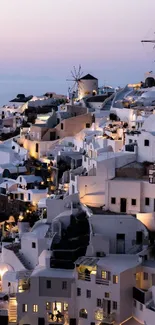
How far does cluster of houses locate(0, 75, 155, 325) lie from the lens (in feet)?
67.7

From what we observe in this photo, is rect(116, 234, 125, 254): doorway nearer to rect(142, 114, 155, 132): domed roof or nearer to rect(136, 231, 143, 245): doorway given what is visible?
rect(136, 231, 143, 245): doorway

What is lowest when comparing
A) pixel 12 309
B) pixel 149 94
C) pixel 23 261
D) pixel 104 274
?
pixel 12 309

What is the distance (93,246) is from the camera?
21969 mm

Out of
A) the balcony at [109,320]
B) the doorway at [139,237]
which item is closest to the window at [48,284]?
the balcony at [109,320]

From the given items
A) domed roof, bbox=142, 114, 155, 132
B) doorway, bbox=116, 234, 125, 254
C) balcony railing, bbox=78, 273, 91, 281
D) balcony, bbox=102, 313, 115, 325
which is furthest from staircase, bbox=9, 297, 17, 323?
domed roof, bbox=142, 114, 155, 132

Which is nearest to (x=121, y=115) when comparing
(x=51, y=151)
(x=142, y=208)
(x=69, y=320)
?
(x=51, y=151)

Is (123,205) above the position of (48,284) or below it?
above

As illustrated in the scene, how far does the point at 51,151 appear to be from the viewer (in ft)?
118

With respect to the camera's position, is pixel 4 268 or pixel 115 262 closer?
pixel 115 262

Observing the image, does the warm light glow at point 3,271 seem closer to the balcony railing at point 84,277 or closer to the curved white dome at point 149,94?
the balcony railing at point 84,277

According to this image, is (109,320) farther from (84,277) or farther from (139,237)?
(139,237)

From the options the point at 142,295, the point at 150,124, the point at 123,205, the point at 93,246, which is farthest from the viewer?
the point at 150,124

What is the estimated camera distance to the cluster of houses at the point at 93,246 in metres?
20.6

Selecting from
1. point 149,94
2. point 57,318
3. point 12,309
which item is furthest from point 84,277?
Answer: point 149,94
